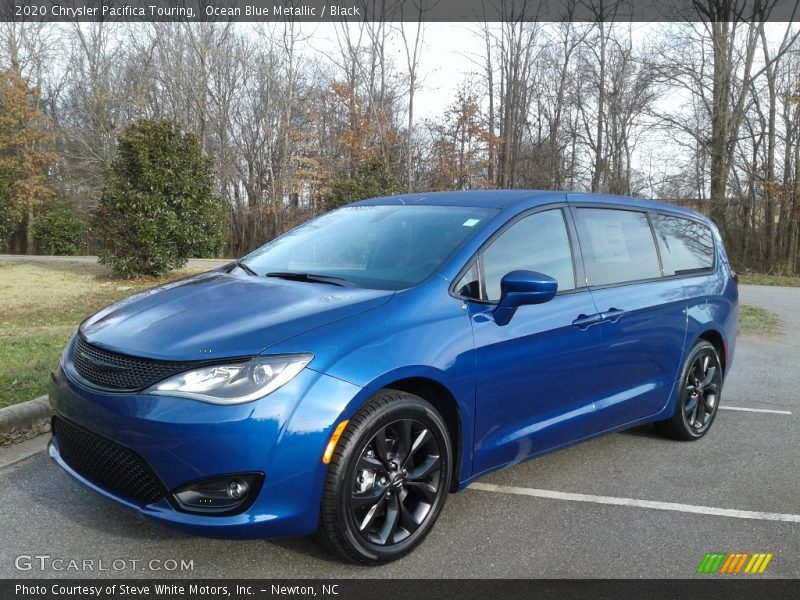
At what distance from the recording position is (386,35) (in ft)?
87.9

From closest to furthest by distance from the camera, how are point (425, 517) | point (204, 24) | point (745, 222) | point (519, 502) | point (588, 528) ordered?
point (425, 517) → point (588, 528) → point (519, 502) → point (204, 24) → point (745, 222)

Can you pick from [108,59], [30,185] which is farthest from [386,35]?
[30,185]

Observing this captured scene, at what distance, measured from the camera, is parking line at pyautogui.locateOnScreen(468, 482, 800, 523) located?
3.58 meters

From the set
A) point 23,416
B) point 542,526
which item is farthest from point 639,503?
point 23,416

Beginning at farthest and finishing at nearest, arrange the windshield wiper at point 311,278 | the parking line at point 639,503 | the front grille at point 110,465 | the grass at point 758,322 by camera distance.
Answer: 1. the grass at point 758,322
2. the parking line at point 639,503
3. the windshield wiper at point 311,278
4. the front grille at point 110,465

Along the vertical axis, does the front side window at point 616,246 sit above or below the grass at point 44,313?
above

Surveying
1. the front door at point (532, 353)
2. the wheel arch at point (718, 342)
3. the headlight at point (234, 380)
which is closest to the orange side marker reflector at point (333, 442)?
the headlight at point (234, 380)

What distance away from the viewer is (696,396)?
16.0 feet

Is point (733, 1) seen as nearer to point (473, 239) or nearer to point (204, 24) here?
point (204, 24)

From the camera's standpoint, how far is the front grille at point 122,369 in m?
2.63

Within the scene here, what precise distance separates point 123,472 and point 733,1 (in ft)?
111

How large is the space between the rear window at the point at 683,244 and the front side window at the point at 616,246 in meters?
0.15
